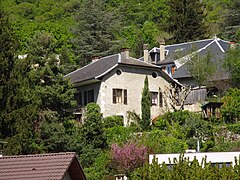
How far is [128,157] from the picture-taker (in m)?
41.1

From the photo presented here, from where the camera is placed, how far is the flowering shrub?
41.0 meters

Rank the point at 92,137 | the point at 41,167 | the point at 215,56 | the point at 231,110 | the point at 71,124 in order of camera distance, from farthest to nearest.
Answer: the point at 215,56 → the point at 231,110 → the point at 71,124 → the point at 92,137 → the point at 41,167

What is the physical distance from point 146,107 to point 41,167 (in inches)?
1200

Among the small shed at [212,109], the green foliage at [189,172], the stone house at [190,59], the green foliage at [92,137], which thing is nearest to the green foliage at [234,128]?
the small shed at [212,109]

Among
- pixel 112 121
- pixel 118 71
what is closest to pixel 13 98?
pixel 112 121

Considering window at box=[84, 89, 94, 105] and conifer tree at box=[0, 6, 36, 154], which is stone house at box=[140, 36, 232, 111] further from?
→ conifer tree at box=[0, 6, 36, 154]

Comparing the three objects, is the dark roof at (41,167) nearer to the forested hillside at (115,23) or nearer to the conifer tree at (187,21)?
the forested hillside at (115,23)

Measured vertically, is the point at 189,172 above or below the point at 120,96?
below

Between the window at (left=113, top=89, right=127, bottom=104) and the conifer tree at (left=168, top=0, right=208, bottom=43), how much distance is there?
2267 cm

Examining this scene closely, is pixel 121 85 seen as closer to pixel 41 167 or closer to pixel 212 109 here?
pixel 212 109

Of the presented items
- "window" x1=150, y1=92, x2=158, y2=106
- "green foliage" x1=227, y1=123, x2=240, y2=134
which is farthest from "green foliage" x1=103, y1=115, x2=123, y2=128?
"green foliage" x1=227, y1=123, x2=240, y2=134

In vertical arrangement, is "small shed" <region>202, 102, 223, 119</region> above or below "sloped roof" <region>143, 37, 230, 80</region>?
below

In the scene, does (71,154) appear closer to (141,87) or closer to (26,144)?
(26,144)

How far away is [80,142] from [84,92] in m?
10.9
